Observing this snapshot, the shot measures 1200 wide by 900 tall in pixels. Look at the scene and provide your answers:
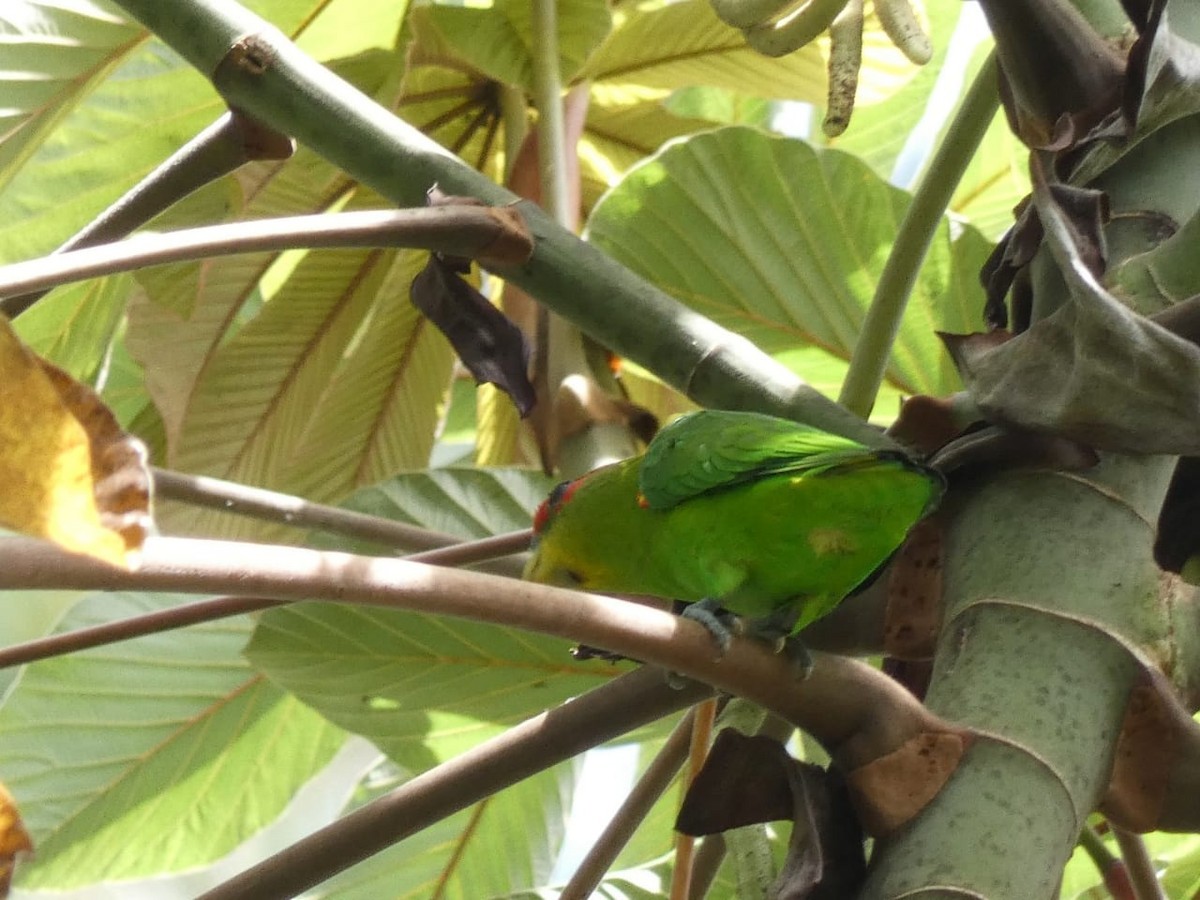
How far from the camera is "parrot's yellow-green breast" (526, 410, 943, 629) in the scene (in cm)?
76

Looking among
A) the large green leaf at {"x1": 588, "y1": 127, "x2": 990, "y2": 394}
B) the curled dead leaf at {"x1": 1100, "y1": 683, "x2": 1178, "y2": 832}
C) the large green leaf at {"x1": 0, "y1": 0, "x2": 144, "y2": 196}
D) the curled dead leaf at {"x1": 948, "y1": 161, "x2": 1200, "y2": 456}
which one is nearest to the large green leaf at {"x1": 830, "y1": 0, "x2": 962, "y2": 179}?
the large green leaf at {"x1": 588, "y1": 127, "x2": 990, "y2": 394}

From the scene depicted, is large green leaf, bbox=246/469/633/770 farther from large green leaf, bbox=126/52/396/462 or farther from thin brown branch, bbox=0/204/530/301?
thin brown branch, bbox=0/204/530/301

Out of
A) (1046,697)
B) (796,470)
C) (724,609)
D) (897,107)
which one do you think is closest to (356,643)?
(724,609)

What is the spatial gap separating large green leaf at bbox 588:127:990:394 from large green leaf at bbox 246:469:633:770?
0.24 metres

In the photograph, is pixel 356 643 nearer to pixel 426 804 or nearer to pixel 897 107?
pixel 426 804

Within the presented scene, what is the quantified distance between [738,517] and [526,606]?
0.44 meters

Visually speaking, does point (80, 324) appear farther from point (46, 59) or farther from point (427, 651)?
point (427, 651)

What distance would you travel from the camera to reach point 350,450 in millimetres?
1508

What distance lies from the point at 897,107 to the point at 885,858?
1277 mm

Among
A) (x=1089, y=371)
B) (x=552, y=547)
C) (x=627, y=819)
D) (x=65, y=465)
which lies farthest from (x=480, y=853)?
(x=65, y=465)

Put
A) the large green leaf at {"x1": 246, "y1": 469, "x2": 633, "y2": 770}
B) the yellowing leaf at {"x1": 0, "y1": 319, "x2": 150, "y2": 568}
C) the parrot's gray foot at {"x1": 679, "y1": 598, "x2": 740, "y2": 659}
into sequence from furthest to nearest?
the large green leaf at {"x1": 246, "y1": 469, "x2": 633, "y2": 770} < the parrot's gray foot at {"x1": 679, "y1": 598, "x2": 740, "y2": 659} < the yellowing leaf at {"x1": 0, "y1": 319, "x2": 150, "y2": 568}

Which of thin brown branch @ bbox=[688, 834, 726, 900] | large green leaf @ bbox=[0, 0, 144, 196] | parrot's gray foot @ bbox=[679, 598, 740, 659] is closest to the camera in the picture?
parrot's gray foot @ bbox=[679, 598, 740, 659]

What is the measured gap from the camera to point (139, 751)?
1.41 meters

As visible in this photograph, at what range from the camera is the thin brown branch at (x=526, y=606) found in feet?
1.35
